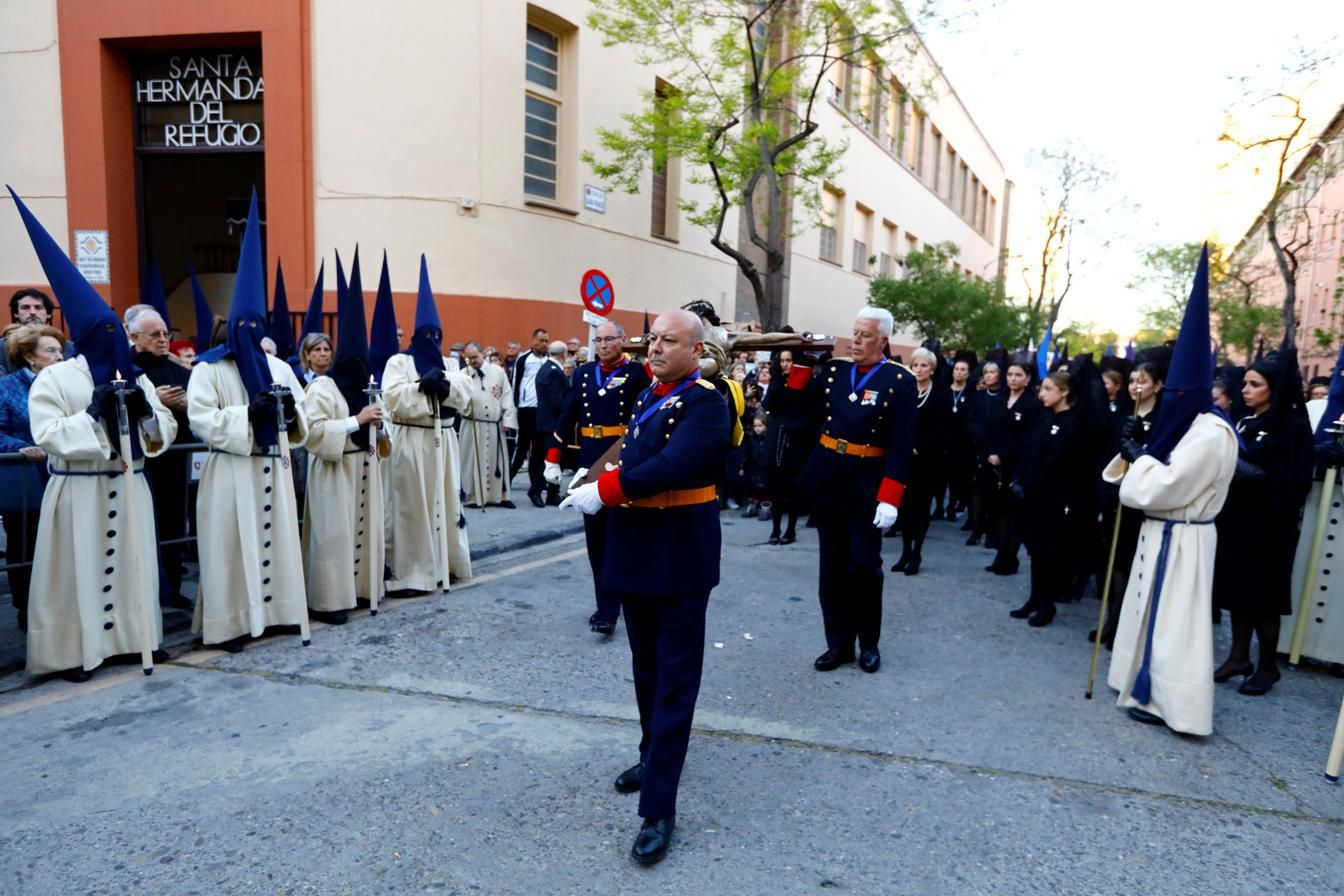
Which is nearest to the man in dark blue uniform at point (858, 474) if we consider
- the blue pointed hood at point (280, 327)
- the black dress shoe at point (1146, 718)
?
the black dress shoe at point (1146, 718)

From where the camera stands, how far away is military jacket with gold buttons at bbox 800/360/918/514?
5.44 metres

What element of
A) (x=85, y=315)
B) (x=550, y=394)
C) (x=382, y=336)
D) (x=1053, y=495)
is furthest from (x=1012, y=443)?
(x=85, y=315)

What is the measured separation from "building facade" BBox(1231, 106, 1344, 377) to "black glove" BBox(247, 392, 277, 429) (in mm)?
15289

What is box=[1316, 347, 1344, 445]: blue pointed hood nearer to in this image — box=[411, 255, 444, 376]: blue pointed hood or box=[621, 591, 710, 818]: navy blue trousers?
box=[621, 591, 710, 818]: navy blue trousers

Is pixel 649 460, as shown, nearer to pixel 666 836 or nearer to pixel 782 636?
pixel 666 836

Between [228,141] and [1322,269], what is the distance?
45817 millimetres

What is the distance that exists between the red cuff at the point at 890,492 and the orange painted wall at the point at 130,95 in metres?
12.1

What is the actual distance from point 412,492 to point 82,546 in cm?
236

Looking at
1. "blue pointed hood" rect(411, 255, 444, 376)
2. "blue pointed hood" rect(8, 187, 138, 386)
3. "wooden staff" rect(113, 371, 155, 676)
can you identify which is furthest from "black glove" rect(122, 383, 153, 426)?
"blue pointed hood" rect(411, 255, 444, 376)

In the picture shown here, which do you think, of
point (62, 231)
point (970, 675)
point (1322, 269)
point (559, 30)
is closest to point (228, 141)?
point (62, 231)

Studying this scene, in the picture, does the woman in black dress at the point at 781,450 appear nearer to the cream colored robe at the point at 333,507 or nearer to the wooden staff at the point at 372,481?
the wooden staff at the point at 372,481

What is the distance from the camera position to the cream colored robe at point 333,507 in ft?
20.6

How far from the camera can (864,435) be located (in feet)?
18.2

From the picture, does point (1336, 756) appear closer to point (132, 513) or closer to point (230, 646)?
point (230, 646)
